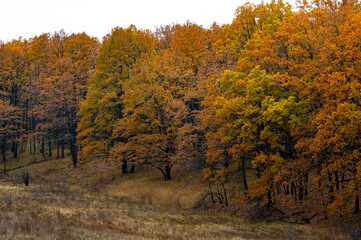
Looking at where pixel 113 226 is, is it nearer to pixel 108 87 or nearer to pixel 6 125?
pixel 108 87

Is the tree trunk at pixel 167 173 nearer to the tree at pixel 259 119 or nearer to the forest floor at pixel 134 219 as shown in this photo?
the forest floor at pixel 134 219

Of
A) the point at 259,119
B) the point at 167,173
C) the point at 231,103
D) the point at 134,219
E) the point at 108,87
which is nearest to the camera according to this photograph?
the point at 134,219

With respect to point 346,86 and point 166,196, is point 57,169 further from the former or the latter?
point 346,86

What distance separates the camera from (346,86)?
1630cm

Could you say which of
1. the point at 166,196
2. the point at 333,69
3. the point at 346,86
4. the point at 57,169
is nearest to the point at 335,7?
the point at 333,69

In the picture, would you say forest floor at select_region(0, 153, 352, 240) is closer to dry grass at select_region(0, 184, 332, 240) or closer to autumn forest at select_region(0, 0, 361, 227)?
A: dry grass at select_region(0, 184, 332, 240)

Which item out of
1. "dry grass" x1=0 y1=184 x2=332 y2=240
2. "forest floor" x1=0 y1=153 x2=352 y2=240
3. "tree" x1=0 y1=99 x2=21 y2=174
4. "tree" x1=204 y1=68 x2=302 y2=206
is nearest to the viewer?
"dry grass" x1=0 y1=184 x2=332 y2=240

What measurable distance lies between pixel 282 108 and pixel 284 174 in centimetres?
428

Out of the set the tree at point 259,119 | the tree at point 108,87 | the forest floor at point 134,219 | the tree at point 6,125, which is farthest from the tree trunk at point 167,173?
the tree at point 6,125

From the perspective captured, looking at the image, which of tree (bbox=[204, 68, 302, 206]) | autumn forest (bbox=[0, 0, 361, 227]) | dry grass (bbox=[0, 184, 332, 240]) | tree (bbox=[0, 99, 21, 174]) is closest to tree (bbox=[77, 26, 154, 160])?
autumn forest (bbox=[0, 0, 361, 227])

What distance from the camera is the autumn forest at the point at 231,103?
17984 millimetres

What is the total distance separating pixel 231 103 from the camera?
21.9 meters

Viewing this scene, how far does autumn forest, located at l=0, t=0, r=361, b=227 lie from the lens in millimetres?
17984

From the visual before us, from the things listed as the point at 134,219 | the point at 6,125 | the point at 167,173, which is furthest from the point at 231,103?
the point at 6,125
